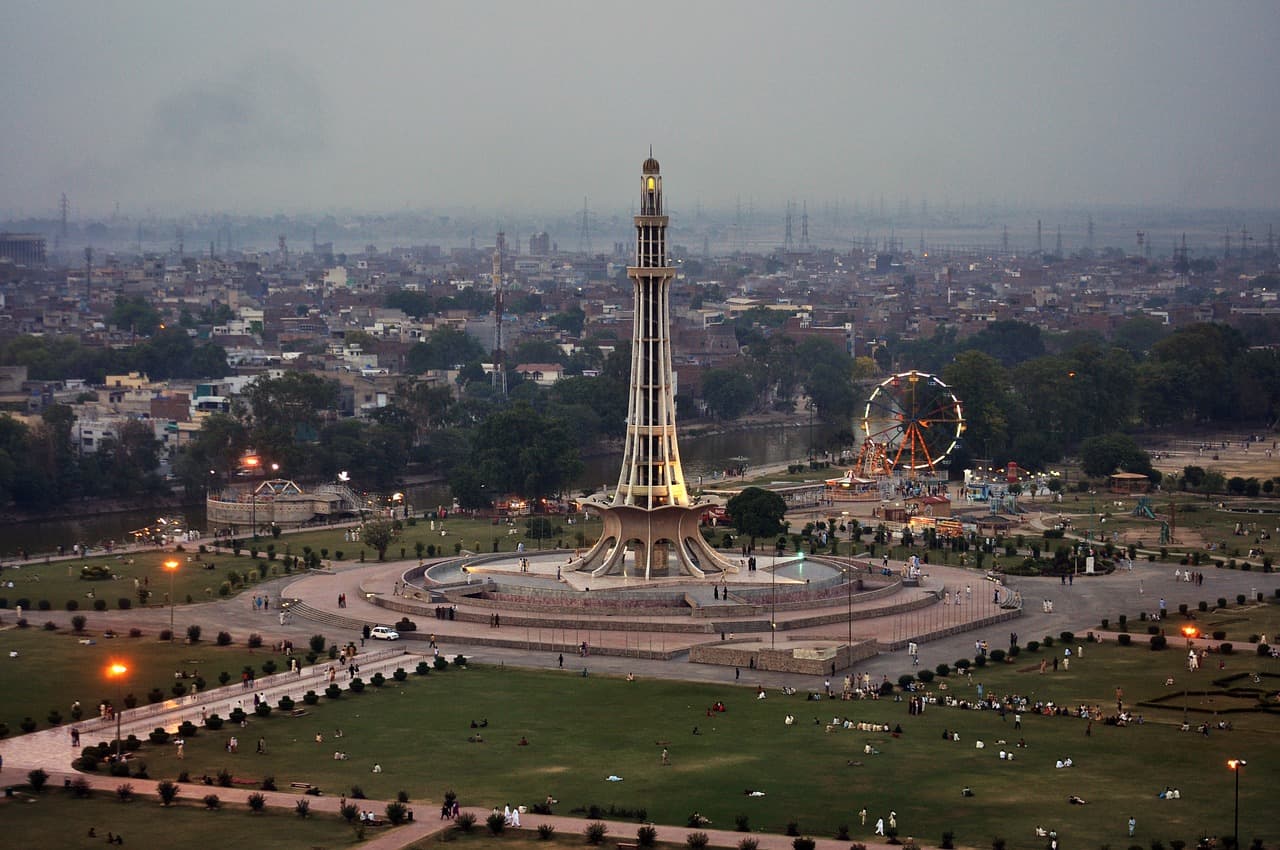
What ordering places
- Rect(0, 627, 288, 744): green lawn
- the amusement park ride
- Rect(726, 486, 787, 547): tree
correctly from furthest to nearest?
1. the amusement park ride
2. Rect(726, 486, 787, 547): tree
3. Rect(0, 627, 288, 744): green lawn

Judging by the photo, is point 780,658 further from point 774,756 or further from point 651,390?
point 651,390

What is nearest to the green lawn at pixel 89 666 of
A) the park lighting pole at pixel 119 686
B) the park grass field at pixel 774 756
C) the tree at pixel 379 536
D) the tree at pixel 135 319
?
the park lighting pole at pixel 119 686

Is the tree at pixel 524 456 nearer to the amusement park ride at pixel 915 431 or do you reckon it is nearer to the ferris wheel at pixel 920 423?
the amusement park ride at pixel 915 431

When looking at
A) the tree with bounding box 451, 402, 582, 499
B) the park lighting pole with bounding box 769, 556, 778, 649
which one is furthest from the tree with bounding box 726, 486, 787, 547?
the tree with bounding box 451, 402, 582, 499

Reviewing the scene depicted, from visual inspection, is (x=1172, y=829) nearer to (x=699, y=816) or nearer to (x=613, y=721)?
(x=699, y=816)

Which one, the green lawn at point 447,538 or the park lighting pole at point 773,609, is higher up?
the park lighting pole at point 773,609

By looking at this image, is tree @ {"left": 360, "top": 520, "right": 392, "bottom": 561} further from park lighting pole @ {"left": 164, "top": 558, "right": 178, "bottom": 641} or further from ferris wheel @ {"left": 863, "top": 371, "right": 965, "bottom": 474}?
ferris wheel @ {"left": 863, "top": 371, "right": 965, "bottom": 474}

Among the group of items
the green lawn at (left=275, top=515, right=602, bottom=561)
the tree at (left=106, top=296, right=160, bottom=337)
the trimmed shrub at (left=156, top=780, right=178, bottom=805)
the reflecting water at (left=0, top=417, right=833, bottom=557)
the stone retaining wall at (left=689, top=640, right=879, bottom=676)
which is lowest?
the reflecting water at (left=0, top=417, right=833, bottom=557)
